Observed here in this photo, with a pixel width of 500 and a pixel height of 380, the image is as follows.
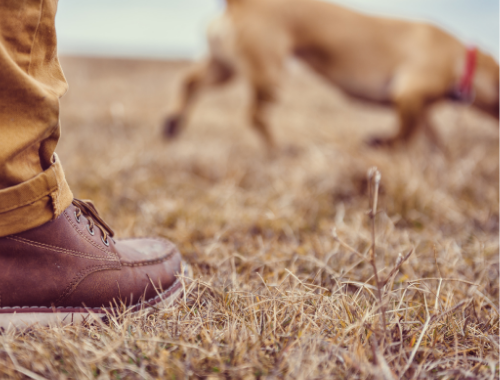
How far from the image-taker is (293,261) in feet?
3.62

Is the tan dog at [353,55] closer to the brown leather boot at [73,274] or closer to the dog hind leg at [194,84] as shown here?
the dog hind leg at [194,84]

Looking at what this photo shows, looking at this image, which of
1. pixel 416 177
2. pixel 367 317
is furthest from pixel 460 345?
pixel 416 177

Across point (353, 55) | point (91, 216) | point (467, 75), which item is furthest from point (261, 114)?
point (91, 216)

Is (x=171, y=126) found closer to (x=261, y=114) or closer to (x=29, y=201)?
(x=261, y=114)

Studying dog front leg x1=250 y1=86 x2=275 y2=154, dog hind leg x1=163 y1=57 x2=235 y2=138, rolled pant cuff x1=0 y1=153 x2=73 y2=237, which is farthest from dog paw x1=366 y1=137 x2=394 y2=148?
rolled pant cuff x1=0 y1=153 x2=73 y2=237

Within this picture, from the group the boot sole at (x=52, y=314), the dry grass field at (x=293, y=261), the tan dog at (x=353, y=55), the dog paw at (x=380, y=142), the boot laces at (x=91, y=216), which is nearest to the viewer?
the dry grass field at (x=293, y=261)

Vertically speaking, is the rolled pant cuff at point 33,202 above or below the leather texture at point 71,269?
above

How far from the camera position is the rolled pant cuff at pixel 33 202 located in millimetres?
704

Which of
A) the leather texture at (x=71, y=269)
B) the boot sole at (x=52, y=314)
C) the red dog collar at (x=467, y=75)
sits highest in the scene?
the red dog collar at (x=467, y=75)

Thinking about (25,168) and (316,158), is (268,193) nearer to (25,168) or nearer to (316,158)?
(316,158)

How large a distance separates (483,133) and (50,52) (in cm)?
364

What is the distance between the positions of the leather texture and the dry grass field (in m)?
0.08

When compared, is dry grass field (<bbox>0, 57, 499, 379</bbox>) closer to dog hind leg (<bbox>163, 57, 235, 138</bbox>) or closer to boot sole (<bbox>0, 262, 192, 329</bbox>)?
boot sole (<bbox>0, 262, 192, 329</bbox>)

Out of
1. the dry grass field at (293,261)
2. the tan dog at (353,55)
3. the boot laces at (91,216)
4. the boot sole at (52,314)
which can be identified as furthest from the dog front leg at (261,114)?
the boot sole at (52,314)
